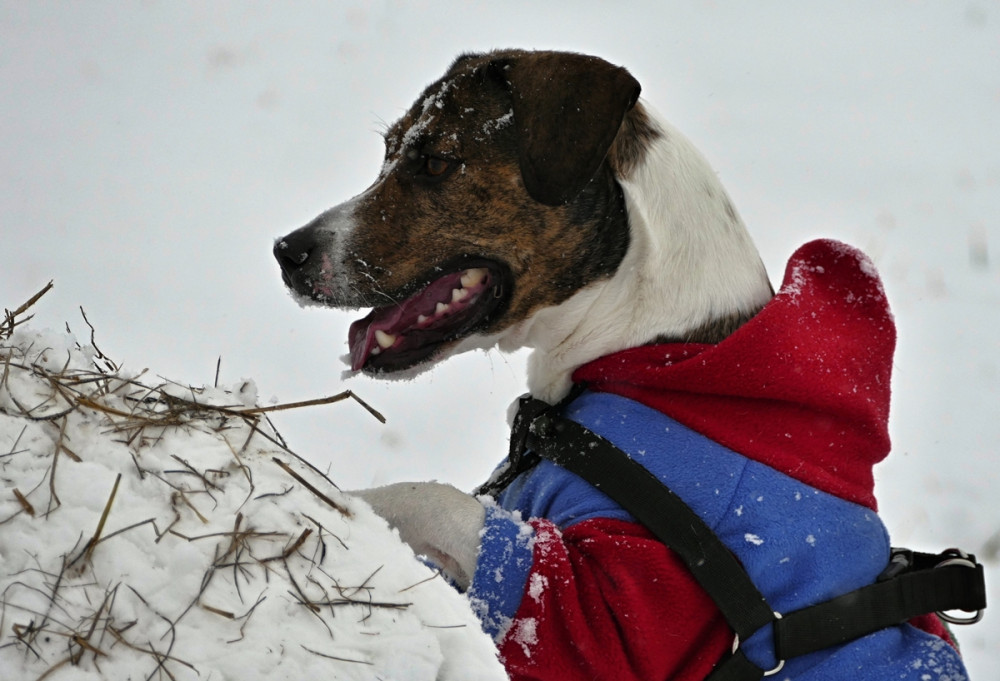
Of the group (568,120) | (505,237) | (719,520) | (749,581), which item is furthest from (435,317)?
(749,581)

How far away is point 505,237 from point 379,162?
3702 mm

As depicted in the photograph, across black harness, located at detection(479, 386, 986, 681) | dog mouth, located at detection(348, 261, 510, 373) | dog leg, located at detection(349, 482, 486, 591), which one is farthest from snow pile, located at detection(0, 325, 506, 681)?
dog mouth, located at detection(348, 261, 510, 373)

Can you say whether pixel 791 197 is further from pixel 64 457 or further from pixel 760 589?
pixel 64 457

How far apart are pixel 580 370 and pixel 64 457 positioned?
5.00 ft

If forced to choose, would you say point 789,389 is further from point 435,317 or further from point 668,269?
point 435,317

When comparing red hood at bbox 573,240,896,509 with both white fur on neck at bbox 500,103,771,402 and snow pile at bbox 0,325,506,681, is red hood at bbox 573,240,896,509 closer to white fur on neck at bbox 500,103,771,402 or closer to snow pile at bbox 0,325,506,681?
white fur on neck at bbox 500,103,771,402

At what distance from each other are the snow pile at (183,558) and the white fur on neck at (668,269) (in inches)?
42.1

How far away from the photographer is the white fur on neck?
265 centimetres

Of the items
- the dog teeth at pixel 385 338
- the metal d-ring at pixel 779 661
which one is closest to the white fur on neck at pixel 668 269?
the dog teeth at pixel 385 338

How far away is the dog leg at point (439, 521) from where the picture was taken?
228 cm

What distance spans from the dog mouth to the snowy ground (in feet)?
4.98

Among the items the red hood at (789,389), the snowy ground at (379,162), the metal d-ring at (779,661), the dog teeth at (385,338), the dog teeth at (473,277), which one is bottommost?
the metal d-ring at (779,661)

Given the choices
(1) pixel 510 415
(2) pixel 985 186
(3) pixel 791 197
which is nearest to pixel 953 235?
(2) pixel 985 186

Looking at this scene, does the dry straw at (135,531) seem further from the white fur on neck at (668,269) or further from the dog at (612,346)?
the white fur on neck at (668,269)
